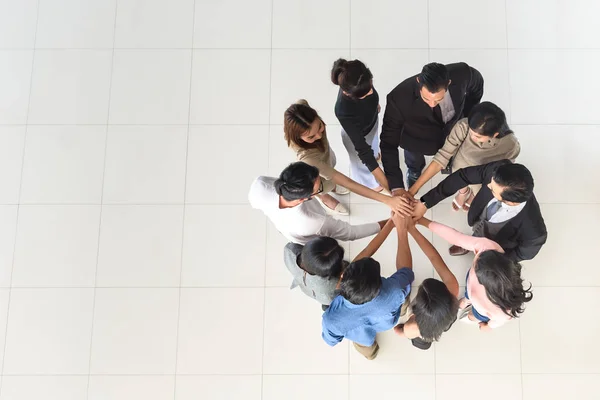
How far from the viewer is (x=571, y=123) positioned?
2.79 m

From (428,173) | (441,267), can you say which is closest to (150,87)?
(428,173)

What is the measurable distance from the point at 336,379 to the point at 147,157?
1994 millimetres

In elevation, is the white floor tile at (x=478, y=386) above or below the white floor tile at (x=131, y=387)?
above

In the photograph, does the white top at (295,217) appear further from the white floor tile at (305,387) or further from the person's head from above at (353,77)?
the white floor tile at (305,387)

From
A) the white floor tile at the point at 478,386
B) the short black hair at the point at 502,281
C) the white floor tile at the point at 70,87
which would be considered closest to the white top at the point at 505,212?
the short black hair at the point at 502,281

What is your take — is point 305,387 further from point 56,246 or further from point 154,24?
point 154,24

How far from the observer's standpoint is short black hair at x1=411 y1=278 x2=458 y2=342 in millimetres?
1652

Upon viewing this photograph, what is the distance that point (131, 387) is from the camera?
2.60 metres

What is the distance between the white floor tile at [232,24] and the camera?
2.98 meters

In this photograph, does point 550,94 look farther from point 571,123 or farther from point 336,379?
point 336,379

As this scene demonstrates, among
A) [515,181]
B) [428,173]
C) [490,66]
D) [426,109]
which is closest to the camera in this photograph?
[515,181]

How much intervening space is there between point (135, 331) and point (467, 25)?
125 inches

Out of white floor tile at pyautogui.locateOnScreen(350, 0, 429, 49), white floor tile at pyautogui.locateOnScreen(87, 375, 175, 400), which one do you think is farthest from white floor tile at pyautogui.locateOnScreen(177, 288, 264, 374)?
white floor tile at pyautogui.locateOnScreen(350, 0, 429, 49)

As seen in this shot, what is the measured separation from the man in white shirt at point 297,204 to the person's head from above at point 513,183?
728 millimetres
